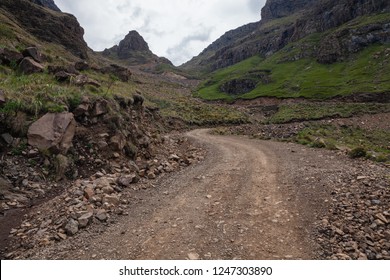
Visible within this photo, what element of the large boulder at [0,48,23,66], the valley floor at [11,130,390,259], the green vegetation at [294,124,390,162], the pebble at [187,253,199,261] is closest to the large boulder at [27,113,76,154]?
the valley floor at [11,130,390,259]

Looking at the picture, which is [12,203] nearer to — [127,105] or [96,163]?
[96,163]

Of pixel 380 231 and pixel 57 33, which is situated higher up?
pixel 57 33

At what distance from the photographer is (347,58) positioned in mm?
102250

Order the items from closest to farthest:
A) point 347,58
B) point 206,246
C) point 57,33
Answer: point 206,246
point 57,33
point 347,58

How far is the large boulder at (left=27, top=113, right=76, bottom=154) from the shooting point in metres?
13.2

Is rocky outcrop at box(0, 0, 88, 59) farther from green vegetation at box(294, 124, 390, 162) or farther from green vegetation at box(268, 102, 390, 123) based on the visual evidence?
green vegetation at box(294, 124, 390, 162)

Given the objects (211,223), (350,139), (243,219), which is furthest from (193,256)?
(350,139)

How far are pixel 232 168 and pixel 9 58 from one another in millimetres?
17220

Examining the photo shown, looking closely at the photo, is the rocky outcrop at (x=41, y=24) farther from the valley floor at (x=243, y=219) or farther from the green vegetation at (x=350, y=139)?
the valley floor at (x=243, y=219)

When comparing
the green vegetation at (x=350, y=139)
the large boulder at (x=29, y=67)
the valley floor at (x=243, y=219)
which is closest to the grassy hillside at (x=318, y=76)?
the green vegetation at (x=350, y=139)

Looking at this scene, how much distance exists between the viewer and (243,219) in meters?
10.2

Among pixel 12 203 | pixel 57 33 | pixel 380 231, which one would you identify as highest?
pixel 57 33

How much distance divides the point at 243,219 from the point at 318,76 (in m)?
98.3

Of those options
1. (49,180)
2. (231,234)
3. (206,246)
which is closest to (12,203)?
(49,180)
